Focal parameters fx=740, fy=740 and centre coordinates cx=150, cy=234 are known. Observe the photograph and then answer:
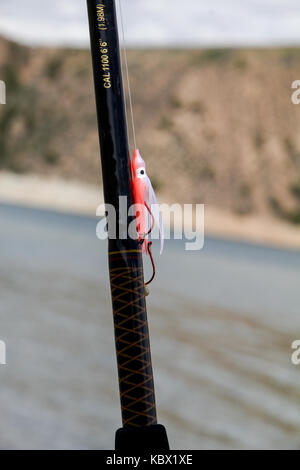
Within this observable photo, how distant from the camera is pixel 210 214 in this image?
4128 cm

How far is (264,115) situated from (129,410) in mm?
45728

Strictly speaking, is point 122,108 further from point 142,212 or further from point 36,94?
point 36,94

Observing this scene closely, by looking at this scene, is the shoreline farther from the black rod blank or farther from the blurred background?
the black rod blank

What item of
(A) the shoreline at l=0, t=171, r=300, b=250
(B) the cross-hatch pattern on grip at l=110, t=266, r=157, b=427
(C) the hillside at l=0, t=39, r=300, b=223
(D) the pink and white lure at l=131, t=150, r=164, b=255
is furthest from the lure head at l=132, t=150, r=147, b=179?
(C) the hillside at l=0, t=39, r=300, b=223

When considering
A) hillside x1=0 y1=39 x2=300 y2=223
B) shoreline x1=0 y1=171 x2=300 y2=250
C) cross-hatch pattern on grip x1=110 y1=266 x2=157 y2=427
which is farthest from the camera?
hillside x1=0 y1=39 x2=300 y2=223

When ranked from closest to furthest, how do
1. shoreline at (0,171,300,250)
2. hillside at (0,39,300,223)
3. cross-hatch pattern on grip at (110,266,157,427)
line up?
1. cross-hatch pattern on grip at (110,266,157,427)
2. shoreline at (0,171,300,250)
3. hillside at (0,39,300,223)

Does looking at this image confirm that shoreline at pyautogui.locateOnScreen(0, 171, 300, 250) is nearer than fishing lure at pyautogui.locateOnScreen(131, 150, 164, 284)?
No

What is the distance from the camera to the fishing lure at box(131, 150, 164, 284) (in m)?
1.16

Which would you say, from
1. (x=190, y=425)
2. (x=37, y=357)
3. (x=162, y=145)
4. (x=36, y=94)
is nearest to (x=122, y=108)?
(x=190, y=425)

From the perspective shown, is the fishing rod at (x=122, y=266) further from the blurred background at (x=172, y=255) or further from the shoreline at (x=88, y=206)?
the shoreline at (x=88, y=206)

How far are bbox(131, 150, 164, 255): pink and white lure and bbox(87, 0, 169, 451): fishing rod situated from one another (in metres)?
0.02

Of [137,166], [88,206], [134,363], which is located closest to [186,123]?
[88,206]

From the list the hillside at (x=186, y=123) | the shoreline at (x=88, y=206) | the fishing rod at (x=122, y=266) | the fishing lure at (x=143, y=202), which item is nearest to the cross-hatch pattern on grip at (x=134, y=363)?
the fishing rod at (x=122, y=266)

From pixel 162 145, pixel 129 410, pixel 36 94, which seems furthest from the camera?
pixel 36 94
